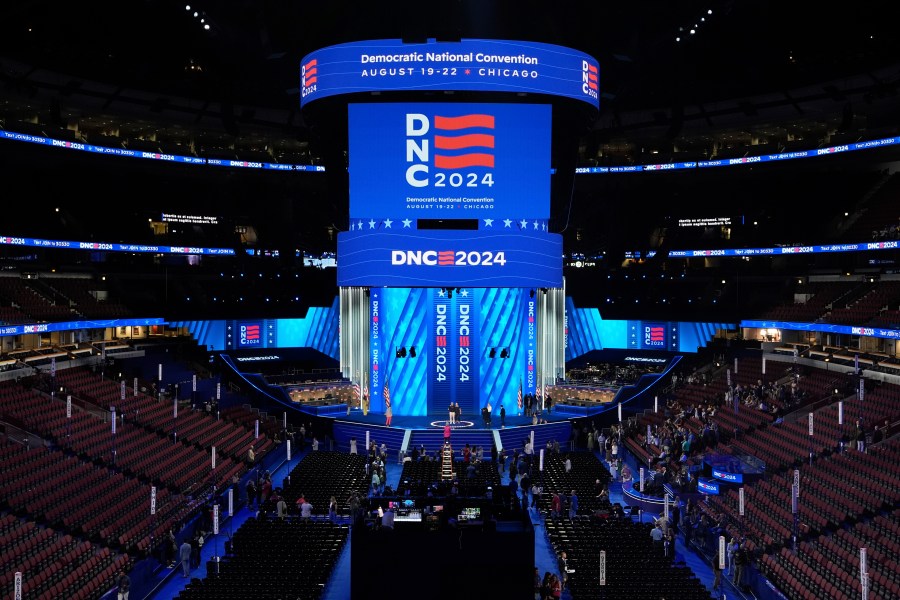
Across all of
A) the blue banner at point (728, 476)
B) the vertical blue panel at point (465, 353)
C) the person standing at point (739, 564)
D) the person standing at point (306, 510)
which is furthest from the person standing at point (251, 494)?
the person standing at point (739, 564)

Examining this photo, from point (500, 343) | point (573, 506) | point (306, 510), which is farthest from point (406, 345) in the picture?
point (573, 506)

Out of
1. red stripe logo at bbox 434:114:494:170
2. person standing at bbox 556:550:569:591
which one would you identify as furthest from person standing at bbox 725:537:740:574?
red stripe logo at bbox 434:114:494:170

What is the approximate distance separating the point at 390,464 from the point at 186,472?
28.8 feet

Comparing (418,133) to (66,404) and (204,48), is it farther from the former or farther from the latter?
(66,404)

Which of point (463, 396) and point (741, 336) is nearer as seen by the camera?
point (463, 396)

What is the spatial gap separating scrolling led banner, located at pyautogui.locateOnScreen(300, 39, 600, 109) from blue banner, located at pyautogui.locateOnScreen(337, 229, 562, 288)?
5.47m

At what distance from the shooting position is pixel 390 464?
33.8 metres

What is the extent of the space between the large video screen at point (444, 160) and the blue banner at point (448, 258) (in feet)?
2.71

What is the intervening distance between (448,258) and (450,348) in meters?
7.81

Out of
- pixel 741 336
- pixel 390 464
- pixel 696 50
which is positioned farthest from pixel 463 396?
pixel 696 50

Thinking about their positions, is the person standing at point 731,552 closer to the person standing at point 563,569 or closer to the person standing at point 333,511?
the person standing at point 563,569

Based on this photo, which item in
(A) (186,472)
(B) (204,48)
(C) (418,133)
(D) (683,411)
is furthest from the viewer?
(B) (204,48)

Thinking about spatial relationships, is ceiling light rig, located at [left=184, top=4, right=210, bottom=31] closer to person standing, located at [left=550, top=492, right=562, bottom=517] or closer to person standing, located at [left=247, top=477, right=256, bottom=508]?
person standing, located at [left=247, top=477, right=256, bottom=508]

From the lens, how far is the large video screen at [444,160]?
3275 centimetres
